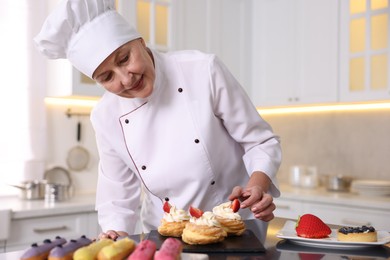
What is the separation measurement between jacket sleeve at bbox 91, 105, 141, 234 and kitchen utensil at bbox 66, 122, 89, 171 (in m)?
1.71

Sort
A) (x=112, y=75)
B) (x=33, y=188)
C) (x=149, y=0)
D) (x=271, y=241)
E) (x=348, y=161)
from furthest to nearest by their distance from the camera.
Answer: (x=348, y=161)
(x=149, y=0)
(x=33, y=188)
(x=112, y=75)
(x=271, y=241)

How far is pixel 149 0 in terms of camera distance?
3209 millimetres

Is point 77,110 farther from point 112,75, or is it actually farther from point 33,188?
point 112,75

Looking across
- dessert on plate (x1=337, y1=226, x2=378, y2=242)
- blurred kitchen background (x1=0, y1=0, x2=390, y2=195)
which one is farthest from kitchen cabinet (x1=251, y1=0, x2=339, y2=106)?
Result: dessert on plate (x1=337, y1=226, x2=378, y2=242)

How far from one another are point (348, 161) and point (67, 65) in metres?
2.01

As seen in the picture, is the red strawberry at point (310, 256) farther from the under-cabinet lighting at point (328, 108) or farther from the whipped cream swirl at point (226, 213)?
the under-cabinet lighting at point (328, 108)

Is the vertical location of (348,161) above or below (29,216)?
above

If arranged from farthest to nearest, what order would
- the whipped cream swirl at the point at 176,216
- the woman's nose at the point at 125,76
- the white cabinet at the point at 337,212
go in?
the white cabinet at the point at 337,212, the woman's nose at the point at 125,76, the whipped cream swirl at the point at 176,216

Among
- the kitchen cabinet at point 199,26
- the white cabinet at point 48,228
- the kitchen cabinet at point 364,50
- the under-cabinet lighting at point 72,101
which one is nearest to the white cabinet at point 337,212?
the kitchen cabinet at point 364,50

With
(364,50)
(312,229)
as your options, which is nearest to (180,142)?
(312,229)

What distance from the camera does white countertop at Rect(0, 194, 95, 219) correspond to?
8.09ft

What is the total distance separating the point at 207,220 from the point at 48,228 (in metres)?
1.64

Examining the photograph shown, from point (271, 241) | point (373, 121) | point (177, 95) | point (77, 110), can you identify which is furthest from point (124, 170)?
point (373, 121)

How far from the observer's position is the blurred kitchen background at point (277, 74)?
3012mm
